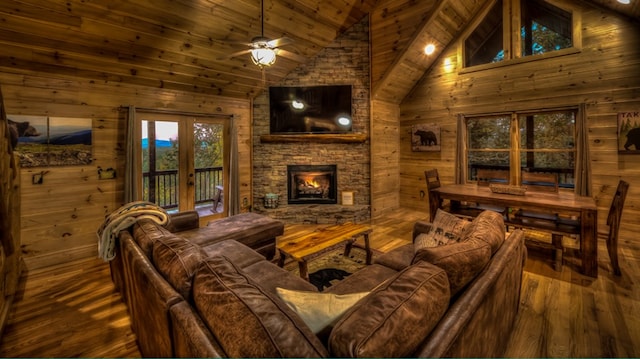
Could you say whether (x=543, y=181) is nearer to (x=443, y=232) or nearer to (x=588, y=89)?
(x=588, y=89)

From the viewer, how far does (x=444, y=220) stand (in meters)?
2.29

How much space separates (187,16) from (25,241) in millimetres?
3361

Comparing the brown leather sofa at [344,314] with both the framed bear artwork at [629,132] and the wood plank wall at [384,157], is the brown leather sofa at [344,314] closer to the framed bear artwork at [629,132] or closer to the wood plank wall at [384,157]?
the framed bear artwork at [629,132]

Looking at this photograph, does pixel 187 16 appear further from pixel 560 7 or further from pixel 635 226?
pixel 635 226

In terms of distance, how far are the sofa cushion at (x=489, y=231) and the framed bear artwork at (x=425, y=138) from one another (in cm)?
377

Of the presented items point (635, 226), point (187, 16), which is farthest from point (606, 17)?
point (187, 16)

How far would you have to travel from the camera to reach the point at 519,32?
4.67m

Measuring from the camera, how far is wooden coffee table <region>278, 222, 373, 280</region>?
8.37 ft

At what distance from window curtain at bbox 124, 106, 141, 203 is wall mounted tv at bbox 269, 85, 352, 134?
2.26 m

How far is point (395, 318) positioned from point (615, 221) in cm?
346

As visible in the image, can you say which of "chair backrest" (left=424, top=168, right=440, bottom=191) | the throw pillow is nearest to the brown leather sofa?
the throw pillow

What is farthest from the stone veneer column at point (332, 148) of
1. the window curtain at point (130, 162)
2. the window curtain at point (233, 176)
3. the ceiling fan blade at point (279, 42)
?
the ceiling fan blade at point (279, 42)

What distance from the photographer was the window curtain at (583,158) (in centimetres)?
403

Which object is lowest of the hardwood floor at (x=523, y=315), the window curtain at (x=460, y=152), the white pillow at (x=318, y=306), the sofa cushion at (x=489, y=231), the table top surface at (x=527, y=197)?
the hardwood floor at (x=523, y=315)
